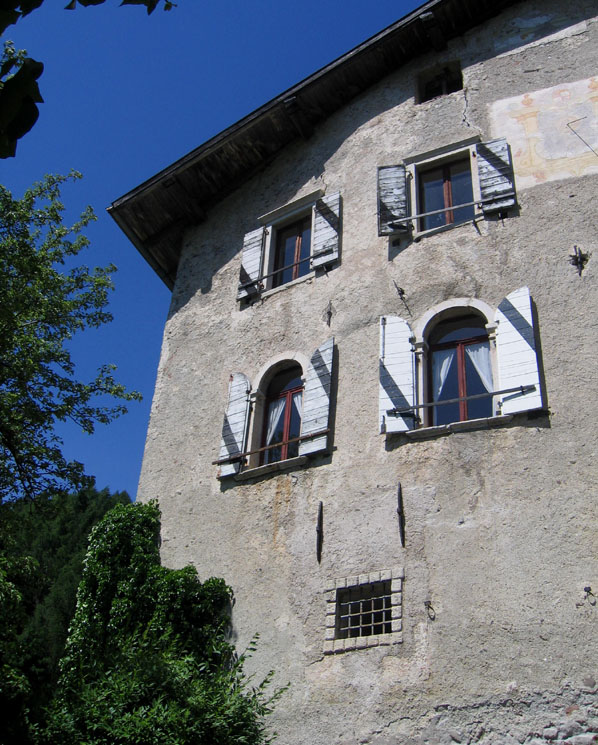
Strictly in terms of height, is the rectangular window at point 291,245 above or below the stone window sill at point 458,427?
above

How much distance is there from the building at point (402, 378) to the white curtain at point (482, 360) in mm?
24

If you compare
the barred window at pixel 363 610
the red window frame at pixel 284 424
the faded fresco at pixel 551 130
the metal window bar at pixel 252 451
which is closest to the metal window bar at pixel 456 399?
the metal window bar at pixel 252 451

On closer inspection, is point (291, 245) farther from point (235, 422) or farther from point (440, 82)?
point (440, 82)

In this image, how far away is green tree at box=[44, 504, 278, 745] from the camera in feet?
25.8

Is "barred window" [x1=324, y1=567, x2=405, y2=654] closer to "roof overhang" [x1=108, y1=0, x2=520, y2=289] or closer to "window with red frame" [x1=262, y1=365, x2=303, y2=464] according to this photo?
"window with red frame" [x1=262, y1=365, x2=303, y2=464]

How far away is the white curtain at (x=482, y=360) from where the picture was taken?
34.5 ft

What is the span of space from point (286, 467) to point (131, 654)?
3499 mm

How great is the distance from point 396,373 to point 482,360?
3.55 feet

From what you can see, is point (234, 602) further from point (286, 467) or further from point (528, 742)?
point (528, 742)

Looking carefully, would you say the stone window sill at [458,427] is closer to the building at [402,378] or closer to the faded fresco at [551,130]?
the building at [402,378]

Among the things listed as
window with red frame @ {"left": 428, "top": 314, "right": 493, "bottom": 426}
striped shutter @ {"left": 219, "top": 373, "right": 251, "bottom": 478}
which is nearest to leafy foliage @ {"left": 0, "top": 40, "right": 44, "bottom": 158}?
window with red frame @ {"left": 428, "top": 314, "right": 493, "bottom": 426}

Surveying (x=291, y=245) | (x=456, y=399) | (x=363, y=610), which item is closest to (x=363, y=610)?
(x=363, y=610)

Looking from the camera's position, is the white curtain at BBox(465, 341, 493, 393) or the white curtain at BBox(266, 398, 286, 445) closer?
the white curtain at BBox(465, 341, 493, 393)

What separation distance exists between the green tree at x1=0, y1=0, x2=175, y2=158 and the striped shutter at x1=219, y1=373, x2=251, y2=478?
25.9 ft
